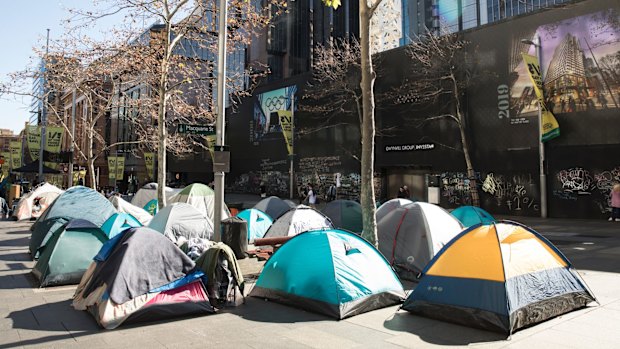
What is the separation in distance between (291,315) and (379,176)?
24.8 metres

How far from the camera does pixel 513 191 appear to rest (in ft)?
75.3

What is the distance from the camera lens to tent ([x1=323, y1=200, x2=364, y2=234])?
14.9 meters

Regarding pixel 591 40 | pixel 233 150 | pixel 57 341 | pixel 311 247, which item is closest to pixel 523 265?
pixel 311 247

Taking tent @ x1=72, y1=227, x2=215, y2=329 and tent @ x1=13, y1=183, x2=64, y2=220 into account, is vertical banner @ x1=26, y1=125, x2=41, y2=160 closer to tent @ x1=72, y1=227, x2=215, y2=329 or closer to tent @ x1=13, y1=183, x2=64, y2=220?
tent @ x1=13, y1=183, x2=64, y2=220

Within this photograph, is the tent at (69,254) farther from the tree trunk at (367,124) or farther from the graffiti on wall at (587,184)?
the graffiti on wall at (587,184)

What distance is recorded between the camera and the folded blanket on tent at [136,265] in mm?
6033

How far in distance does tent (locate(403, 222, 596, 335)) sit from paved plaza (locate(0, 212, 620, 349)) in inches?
6.5

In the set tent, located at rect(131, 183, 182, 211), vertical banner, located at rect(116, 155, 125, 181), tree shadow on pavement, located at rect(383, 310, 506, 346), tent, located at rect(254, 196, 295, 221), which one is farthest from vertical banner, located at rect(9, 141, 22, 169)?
tree shadow on pavement, located at rect(383, 310, 506, 346)

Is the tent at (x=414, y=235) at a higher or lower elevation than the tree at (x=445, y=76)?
lower

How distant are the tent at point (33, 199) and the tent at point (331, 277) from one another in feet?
65.5

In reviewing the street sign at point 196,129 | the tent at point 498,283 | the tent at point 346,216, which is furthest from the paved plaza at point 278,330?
the tent at point 346,216

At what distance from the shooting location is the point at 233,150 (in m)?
47.6

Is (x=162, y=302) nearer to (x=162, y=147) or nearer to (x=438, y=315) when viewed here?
(x=438, y=315)

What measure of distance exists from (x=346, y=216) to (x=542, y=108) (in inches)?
513
